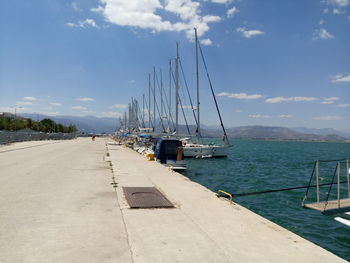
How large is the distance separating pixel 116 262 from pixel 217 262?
163cm

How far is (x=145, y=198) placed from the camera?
9781mm

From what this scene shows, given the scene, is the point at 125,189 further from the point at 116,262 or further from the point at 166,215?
the point at 116,262

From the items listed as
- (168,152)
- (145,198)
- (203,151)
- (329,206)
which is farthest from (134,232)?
(203,151)

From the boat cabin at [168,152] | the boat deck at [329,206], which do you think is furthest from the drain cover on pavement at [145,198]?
the boat cabin at [168,152]

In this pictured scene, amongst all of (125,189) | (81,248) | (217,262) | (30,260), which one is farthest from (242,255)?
(125,189)

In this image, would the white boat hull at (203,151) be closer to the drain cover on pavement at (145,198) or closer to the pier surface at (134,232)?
the drain cover on pavement at (145,198)

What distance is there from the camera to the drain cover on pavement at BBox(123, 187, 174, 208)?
28.7 ft

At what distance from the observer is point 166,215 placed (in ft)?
25.1

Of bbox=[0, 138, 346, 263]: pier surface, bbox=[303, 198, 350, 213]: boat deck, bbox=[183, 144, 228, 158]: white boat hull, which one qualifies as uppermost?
bbox=[0, 138, 346, 263]: pier surface

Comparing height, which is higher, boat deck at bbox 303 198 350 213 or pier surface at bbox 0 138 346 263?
pier surface at bbox 0 138 346 263

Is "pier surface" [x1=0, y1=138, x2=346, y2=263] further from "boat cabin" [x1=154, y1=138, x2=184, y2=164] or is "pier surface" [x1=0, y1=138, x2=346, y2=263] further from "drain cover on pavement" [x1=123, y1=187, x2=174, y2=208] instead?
"boat cabin" [x1=154, y1=138, x2=184, y2=164]

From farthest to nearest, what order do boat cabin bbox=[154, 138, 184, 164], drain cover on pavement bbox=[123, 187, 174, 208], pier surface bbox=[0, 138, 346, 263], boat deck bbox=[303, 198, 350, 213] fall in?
boat cabin bbox=[154, 138, 184, 164] → drain cover on pavement bbox=[123, 187, 174, 208] → boat deck bbox=[303, 198, 350, 213] → pier surface bbox=[0, 138, 346, 263]

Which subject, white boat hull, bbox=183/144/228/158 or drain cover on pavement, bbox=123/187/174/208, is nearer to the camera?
drain cover on pavement, bbox=123/187/174/208

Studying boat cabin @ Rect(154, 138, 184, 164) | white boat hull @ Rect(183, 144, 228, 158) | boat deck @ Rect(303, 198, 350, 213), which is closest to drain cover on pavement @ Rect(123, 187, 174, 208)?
boat deck @ Rect(303, 198, 350, 213)
